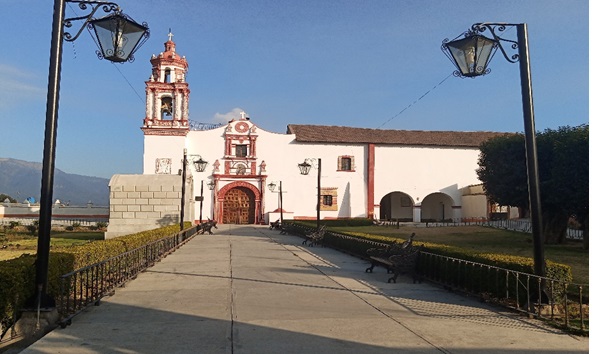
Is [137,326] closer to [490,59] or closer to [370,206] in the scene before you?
[490,59]

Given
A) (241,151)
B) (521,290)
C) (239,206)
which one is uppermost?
(241,151)

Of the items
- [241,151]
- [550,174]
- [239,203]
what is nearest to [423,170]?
[241,151]

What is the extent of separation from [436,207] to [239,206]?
19311 millimetres

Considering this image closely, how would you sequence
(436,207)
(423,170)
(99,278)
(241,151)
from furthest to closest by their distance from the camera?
1. (436,207)
2. (423,170)
3. (241,151)
4. (99,278)

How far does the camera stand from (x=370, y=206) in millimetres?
42781

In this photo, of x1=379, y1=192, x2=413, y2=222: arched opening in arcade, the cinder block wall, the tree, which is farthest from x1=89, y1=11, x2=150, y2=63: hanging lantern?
x1=379, y1=192, x2=413, y2=222: arched opening in arcade

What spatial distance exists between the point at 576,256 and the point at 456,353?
14.1 meters

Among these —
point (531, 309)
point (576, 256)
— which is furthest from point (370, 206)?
point (531, 309)

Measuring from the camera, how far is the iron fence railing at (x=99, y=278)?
6309mm

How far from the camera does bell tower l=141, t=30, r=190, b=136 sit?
39281 mm

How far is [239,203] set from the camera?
41812 mm

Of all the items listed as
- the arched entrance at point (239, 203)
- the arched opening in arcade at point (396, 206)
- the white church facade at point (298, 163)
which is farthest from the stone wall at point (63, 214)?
the arched opening in arcade at point (396, 206)

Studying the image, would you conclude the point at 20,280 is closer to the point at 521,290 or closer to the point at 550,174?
the point at 521,290

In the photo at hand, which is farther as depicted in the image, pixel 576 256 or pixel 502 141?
pixel 502 141
